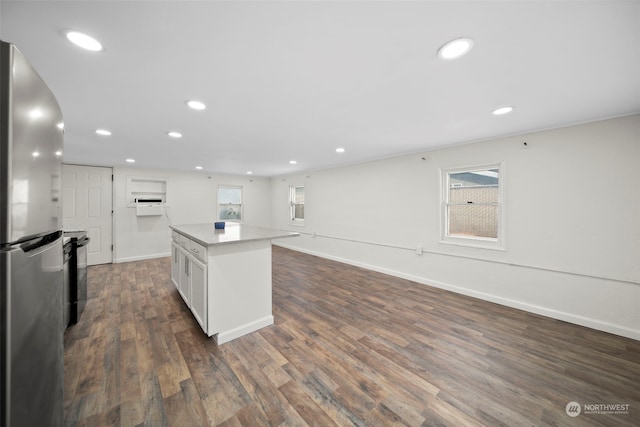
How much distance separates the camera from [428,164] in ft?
12.6

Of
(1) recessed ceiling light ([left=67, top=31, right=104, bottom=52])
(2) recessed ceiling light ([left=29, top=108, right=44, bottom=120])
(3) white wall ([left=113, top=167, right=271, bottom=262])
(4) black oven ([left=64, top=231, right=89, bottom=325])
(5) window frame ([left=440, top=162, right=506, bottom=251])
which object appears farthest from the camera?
(3) white wall ([left=113, top=167, right=271, bottom=262])

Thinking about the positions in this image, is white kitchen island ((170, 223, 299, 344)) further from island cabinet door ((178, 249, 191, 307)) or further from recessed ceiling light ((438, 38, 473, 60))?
recessed ceiling light ((438, 38, 473, 60))

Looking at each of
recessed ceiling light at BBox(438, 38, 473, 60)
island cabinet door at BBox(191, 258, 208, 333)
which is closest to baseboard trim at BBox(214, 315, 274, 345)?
island cabinet door at BBox(191, 258, 208, 333)

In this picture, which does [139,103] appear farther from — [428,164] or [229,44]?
[428,164]

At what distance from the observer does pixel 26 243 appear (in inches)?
27.0

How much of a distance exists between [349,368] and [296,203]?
543 centimetres

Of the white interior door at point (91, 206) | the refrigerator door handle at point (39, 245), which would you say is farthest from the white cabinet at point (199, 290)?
the white interior door at point (91, 206)

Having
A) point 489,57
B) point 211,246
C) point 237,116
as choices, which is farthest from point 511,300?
point 237,116

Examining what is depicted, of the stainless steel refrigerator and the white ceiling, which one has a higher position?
the white ceiling

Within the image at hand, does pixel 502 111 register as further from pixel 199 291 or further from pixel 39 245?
pixel 199 291

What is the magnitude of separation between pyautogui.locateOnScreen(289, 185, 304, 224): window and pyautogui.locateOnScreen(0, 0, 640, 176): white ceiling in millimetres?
4129

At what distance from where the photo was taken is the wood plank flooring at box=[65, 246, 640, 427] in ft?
4.85

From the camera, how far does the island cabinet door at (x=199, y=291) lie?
2.22 meters

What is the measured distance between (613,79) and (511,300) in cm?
256
